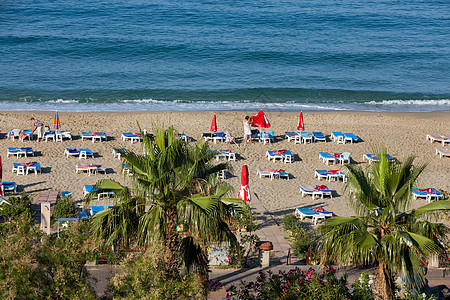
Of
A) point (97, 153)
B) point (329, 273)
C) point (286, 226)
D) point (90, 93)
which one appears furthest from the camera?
point (90, 93)

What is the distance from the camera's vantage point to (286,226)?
14461 mm

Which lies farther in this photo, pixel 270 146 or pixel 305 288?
pixel 270 146

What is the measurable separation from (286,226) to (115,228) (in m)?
7.00

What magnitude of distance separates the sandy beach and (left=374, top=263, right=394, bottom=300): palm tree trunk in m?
6.28

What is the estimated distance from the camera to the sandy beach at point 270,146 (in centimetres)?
1762

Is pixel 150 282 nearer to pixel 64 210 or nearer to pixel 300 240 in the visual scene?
pixel 300 240

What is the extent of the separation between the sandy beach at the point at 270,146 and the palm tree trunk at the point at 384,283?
6.28 meters

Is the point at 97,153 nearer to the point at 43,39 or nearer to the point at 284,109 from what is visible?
the point at 284,109

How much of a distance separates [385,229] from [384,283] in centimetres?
83

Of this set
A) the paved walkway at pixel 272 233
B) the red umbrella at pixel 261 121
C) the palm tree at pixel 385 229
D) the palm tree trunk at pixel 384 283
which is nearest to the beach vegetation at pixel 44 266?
the palm tree at pixel 385 229

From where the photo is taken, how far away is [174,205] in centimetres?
841

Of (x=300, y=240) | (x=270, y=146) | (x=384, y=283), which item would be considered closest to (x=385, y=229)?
(x=384, y=283)

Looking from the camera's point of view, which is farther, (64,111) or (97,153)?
(64,111)

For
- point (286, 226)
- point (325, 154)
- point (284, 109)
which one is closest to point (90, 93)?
point (284, 109)
